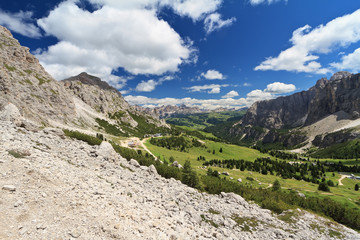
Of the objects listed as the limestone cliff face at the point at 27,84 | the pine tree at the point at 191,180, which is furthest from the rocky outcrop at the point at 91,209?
the limestone cliff face at the point at 27,84

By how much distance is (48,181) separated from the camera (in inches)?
671

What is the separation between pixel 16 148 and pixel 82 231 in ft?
49.4

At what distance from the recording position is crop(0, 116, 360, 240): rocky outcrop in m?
13.0

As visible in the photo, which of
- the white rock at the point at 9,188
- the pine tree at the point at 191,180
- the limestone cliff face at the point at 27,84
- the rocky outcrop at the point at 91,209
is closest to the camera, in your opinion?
the rocky outcrop at the point at 91,209

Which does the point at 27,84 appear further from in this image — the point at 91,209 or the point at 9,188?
the point at 91,209

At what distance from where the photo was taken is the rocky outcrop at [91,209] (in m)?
13.0

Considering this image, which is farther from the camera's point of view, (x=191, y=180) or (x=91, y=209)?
(x=191, y=180)

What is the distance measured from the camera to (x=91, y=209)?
1590 centimetres

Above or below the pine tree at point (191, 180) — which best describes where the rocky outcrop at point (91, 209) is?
above

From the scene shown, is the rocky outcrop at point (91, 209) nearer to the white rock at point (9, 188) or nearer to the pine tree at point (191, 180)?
the white rock at point (9, 188)

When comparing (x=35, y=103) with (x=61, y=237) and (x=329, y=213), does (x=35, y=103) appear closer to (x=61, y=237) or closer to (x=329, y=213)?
(x=61, y=237)

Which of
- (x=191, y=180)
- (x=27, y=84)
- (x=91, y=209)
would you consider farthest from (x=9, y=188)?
(x=27, y=84)

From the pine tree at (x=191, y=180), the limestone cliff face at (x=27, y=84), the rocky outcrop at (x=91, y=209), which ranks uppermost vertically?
the limestone cliff face at (x=27, y=84)

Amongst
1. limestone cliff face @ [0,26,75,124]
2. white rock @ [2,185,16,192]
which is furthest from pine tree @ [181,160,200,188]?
limestone cliff face @ [0,26,75,124]
